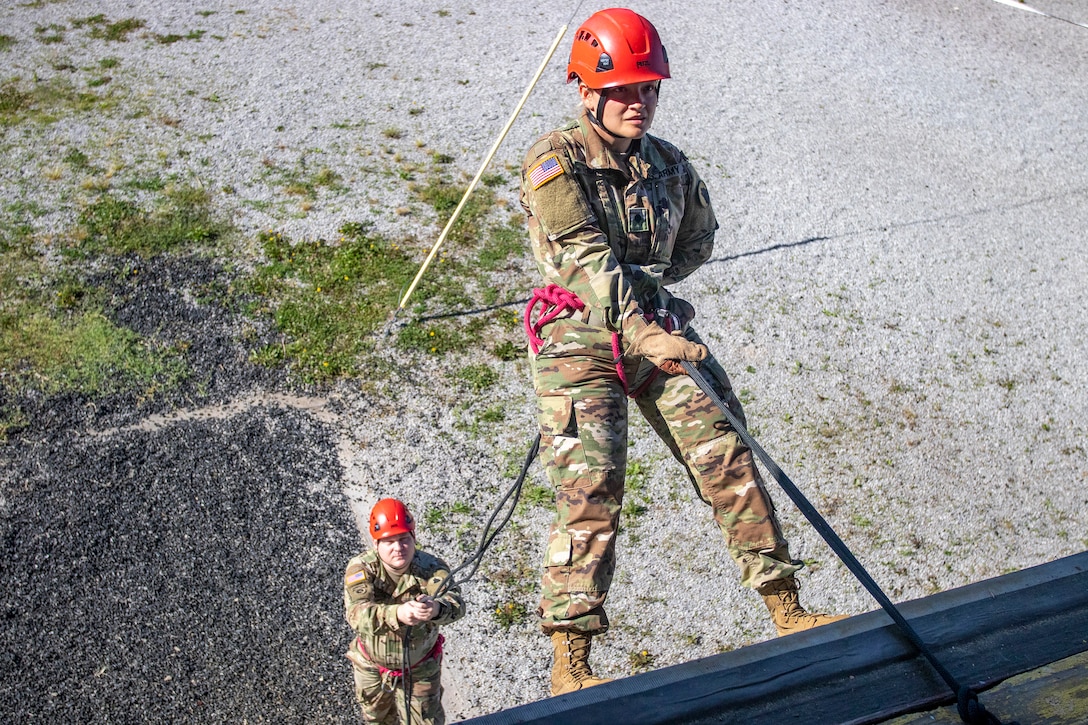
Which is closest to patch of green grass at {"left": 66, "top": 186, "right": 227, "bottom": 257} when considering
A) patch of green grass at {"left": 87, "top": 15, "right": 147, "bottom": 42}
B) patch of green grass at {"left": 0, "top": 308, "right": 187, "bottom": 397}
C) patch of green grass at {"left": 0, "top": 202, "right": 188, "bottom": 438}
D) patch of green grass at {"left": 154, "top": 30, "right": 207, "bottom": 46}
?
patch of green grass at {"left": 0, "top": 202, "right": 188, "bottom": 438}

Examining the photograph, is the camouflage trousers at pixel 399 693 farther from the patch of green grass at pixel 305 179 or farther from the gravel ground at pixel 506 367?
the patch of green grass at pixel 305 179

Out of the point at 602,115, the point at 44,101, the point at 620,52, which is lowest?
the point at 44,101

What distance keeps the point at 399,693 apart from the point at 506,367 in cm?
354

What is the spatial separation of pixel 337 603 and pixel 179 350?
281 centimetres

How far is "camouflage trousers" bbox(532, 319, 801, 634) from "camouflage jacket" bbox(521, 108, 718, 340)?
324 millimetres

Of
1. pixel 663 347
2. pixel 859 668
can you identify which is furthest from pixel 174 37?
pixel 859 668

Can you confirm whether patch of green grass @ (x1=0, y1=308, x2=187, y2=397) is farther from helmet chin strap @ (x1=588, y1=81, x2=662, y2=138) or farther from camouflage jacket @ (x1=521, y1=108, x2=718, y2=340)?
helmet chin strap @ (x1=588, y1=81, x2=662, y2=138)

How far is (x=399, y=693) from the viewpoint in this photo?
5133 millimetres

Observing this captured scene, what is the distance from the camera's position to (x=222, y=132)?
10586mm

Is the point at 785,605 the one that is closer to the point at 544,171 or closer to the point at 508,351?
the point at 544,171

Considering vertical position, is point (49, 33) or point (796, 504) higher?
point (796, 504)

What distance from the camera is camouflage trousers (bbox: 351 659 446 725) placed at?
198 inches

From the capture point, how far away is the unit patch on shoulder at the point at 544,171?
14.7 ft

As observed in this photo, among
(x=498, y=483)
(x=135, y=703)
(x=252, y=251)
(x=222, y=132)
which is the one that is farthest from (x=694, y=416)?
(x=222, y=132)
